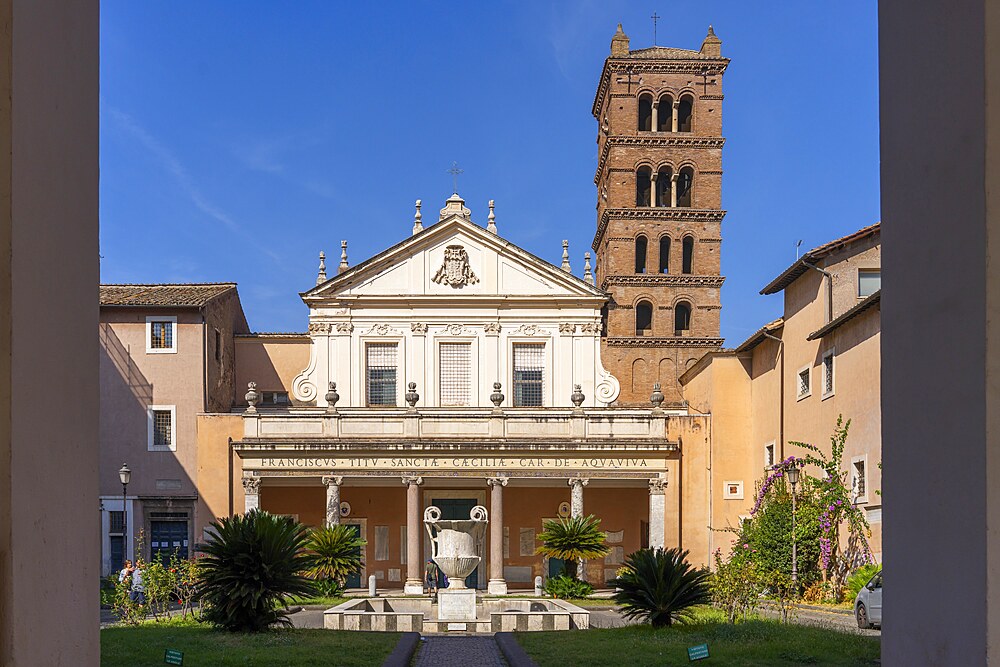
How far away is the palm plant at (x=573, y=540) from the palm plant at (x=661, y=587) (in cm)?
1128

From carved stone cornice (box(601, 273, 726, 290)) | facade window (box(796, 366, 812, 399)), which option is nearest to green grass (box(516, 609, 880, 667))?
facade window (box(796, 366, 812, 399))

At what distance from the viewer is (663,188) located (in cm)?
4919

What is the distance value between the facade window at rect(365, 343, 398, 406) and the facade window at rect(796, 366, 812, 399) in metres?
14.1

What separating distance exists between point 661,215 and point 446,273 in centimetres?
1359

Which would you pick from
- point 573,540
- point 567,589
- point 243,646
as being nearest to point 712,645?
point 243,646

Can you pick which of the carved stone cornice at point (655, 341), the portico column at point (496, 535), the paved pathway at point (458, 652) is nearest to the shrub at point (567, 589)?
the portico column at point (496, 535)

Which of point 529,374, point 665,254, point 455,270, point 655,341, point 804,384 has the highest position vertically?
point 665,254

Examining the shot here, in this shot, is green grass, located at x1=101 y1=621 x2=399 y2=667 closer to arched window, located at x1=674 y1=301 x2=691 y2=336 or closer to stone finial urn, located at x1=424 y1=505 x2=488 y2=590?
stone finial urn, located at x1=424 y1=505 x2=488 y2=590

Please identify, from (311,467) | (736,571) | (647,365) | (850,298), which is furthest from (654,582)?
(647,365)

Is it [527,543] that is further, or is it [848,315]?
[527,543]

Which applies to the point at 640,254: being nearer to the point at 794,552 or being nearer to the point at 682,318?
the point at 682,318
